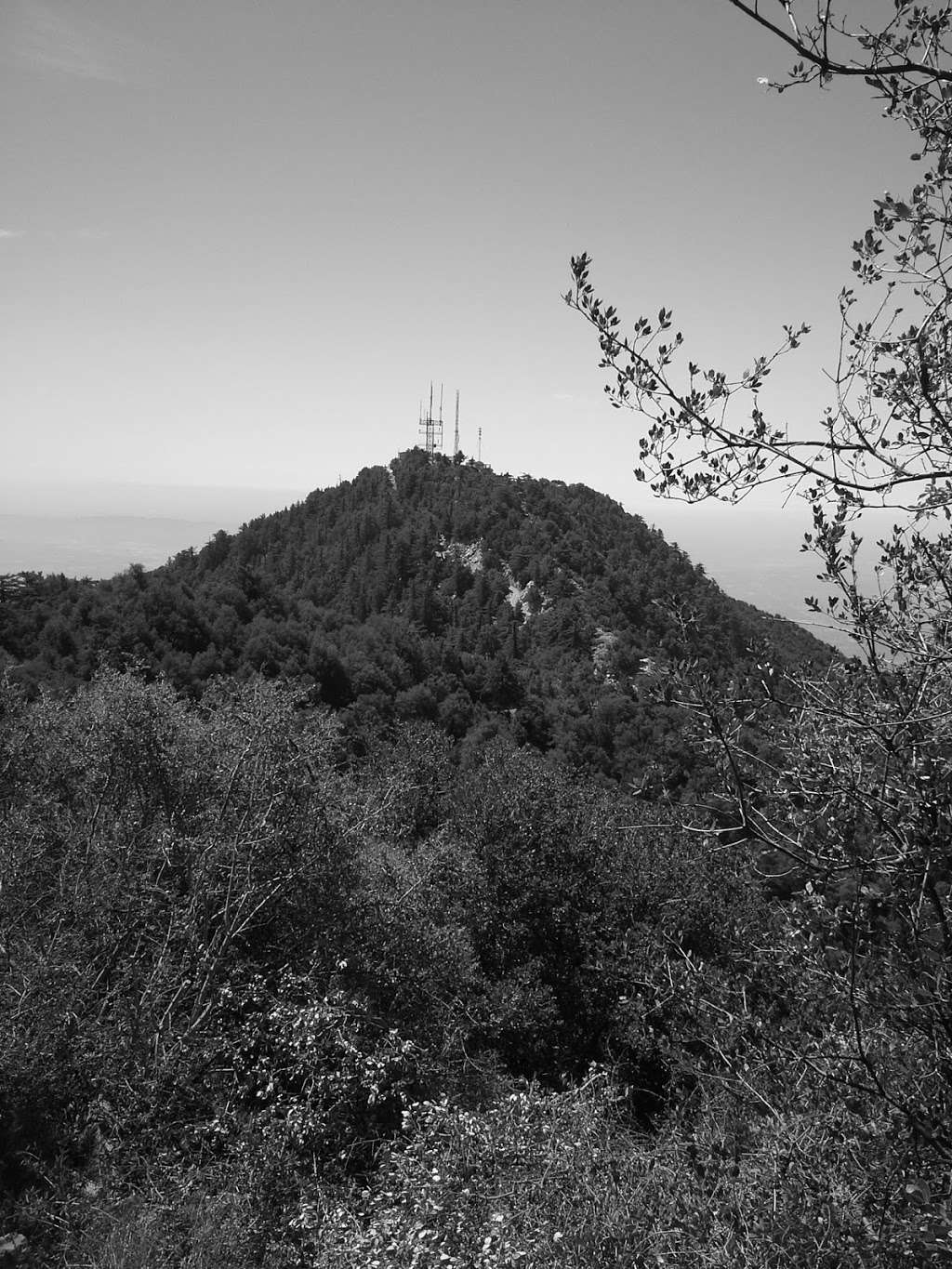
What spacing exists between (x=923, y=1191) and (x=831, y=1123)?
1.15 m

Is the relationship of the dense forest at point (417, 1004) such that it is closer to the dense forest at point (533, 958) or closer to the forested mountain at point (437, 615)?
the dense forest at point (533, 958)

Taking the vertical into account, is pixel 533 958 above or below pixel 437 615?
below

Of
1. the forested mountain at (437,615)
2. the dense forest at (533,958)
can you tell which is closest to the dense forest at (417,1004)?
the dense forest at (533,958)

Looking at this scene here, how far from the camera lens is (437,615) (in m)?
80.4

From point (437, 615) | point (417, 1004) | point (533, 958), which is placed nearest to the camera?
point (417, 1004)

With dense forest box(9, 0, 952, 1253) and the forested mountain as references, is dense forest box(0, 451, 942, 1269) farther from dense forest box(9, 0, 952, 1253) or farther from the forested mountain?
the forested mountain

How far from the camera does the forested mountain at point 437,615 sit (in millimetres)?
35375

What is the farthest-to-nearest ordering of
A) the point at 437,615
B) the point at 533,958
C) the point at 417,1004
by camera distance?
the point at 437,615 → the point at 533,958 → the point at 417,1004

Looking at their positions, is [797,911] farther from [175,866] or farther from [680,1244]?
[175,866]

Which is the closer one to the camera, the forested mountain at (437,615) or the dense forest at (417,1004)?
the dense forest at (417,1004)

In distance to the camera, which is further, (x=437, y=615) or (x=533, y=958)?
(x=437, y=615)

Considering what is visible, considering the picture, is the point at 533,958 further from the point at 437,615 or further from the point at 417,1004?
the point at 437,615

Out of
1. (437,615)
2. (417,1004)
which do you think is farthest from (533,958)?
(437,615)

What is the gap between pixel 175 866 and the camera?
11.1m
